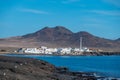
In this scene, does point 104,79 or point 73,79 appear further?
point 104,79

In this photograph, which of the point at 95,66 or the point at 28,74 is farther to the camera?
the point at 95,66

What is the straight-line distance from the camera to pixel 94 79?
4094 centimetres

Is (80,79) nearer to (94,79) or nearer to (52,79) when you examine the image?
(94,79)

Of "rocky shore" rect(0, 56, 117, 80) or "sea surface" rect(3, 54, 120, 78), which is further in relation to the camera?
"sea surface" rect(3, 54, 120, 78)

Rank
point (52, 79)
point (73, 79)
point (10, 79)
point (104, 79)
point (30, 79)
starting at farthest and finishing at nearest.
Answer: point (104, 79) < point (73, 79) < point (52, 79) < point (30, 79) < point (10, 79)

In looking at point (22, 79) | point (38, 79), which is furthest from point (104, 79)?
point (22, 79)

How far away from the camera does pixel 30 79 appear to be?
95.2 feet

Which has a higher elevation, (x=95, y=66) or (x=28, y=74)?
(x=95, y=66)

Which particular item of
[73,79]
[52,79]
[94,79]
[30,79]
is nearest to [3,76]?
[30,79]

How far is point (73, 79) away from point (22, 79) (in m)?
12.3

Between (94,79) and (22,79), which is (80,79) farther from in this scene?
(22,79)

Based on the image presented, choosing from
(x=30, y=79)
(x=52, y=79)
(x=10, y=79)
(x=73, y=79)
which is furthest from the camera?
(x=73, y=79)

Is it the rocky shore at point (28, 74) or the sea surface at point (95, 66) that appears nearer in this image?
the rocky shore at point (28, 74)

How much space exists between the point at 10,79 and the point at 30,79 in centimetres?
368
